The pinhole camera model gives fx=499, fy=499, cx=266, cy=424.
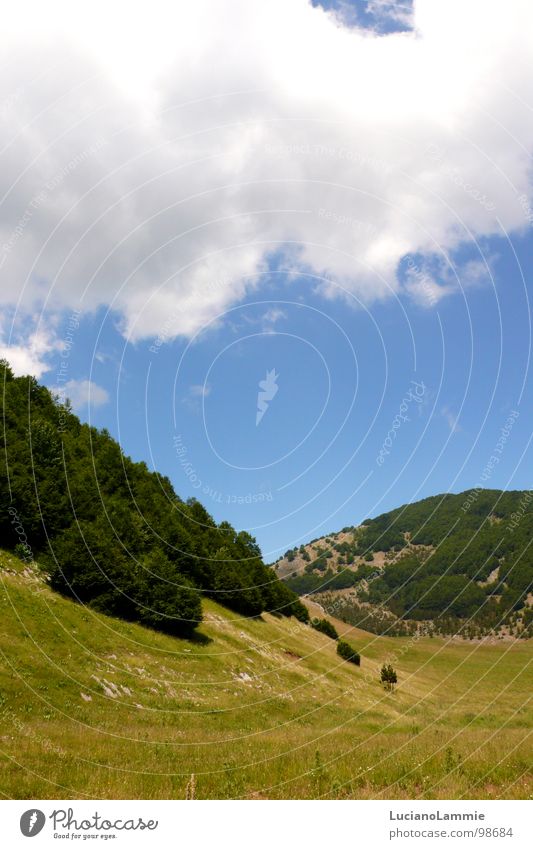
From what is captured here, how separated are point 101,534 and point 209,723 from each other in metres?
24.2

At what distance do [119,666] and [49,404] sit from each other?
197 ft

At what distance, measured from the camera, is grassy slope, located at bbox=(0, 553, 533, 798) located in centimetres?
1112

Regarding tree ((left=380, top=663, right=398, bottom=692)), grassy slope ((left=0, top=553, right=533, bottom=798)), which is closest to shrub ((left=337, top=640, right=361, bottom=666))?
grassy slope ((left=0, top=553, right=533, bottom=798))

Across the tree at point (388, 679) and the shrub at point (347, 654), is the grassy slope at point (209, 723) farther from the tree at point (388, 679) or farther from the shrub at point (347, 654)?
the shrub at point (347, 654)

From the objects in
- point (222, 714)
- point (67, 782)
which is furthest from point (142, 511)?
point (67, 782)

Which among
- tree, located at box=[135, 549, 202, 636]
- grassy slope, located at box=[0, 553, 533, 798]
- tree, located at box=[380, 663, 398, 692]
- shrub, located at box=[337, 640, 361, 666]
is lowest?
tree, located at box=[380, 663, 398, 692]

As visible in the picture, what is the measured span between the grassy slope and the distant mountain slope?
3184mm

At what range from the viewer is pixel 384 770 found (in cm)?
1197

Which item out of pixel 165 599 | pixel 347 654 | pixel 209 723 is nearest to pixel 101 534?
pixel 165 599

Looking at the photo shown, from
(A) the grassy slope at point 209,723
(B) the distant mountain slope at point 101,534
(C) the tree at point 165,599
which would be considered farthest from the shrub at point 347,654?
(C) the tree at point 165,599

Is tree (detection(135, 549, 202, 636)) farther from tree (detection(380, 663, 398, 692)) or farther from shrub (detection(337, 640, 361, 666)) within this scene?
shrub (detection(337, 640, 361, 666))

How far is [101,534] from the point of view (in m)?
48.0

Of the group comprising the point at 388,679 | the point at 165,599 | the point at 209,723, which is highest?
the point at 165,599

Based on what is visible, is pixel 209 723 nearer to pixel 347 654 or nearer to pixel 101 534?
pixel 101 534
